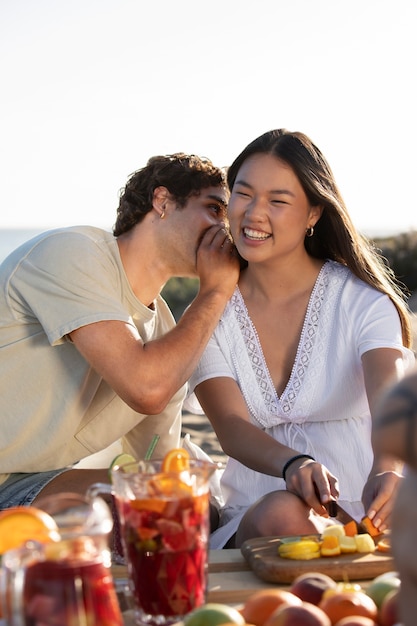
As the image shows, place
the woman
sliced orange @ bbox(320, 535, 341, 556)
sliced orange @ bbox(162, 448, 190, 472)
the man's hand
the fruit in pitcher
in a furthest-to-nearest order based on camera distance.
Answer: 1. the man's hand
2. the woman
3. sliced orange @ bbox(320, 535, 341, 556)
4. sliced orange @ bbox(162, 448, 190, 472)
5. the fruit in pitcher

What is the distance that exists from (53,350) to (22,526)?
5.08 feet

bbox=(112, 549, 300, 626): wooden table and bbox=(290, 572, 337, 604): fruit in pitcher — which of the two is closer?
bbox=(290, 572, 337, 604): fruit in pitcher

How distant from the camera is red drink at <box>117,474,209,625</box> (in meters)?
1.56

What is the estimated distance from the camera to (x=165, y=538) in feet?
5.17

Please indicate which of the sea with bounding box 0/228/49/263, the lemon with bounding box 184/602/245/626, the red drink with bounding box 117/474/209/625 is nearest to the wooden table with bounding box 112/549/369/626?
the red drink with bounding box 117/474/209/625

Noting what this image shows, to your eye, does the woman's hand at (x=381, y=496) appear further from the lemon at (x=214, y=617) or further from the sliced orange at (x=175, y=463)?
the lemon at (x=214, y=617)

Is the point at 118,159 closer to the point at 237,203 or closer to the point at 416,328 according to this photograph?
the point at 416,328

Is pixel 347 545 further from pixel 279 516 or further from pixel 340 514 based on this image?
pixel 340 514

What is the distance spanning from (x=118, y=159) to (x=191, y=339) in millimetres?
25934

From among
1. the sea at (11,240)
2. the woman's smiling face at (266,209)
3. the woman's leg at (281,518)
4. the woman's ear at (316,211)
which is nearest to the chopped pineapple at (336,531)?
the woman's leg at (281,518)

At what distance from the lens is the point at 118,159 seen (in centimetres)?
2828

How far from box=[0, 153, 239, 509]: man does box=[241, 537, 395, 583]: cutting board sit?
3.38 ft

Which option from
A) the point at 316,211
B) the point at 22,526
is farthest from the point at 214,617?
the point at 316,211

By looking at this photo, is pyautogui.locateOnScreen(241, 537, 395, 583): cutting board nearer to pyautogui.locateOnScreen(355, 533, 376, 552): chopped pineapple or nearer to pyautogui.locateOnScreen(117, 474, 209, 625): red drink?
pyautogui.locateOnScreen(355, 533, 376, 552): chopped pineapple
